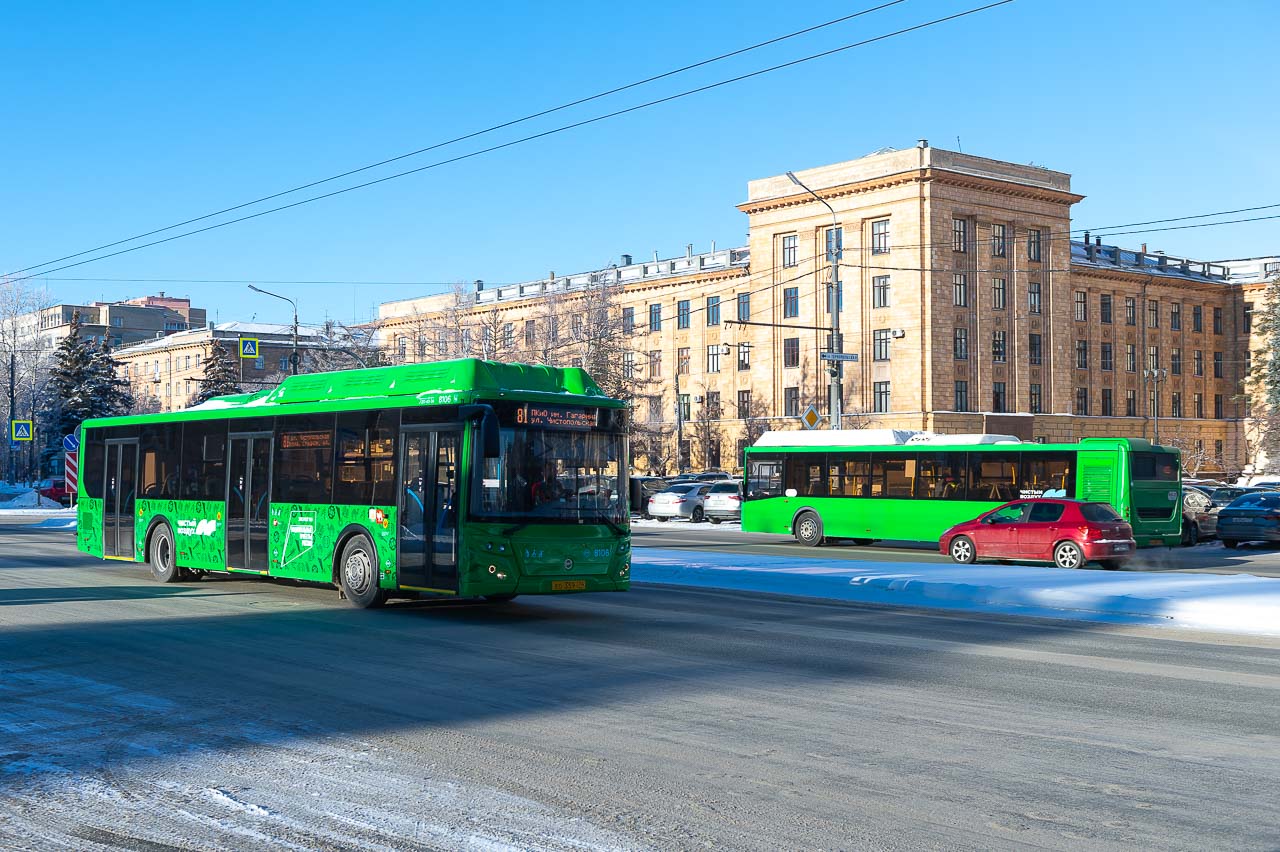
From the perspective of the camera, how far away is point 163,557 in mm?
21625

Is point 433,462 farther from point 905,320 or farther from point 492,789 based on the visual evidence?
point 905,320

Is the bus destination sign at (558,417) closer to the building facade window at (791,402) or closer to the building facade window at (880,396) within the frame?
the building facade window at (880,396)

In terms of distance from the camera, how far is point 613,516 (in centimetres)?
1642

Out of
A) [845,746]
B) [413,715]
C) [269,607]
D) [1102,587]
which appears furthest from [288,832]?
[1102,587]

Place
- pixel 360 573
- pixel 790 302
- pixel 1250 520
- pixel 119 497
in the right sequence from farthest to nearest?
pixel 790 302, pixel 1250 520, pixel 119 497, pixel 360 573

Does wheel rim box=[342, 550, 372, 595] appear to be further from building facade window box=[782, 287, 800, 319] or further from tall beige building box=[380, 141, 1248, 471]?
building facade window box=[782, 287, 800, 319]

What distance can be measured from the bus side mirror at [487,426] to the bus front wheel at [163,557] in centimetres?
807

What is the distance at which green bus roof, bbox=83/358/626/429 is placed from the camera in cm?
1612

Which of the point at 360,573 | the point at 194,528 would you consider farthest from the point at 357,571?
the point at 194,528

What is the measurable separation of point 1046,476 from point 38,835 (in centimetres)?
2835

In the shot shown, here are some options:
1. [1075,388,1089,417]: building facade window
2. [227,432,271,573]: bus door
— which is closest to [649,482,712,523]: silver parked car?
[227,432,271,573]: bus door

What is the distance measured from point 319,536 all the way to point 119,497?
698 centimetres

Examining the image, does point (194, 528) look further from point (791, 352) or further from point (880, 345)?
point (791, 352)

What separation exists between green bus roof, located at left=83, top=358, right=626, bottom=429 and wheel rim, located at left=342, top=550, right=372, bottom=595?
1985 mm
